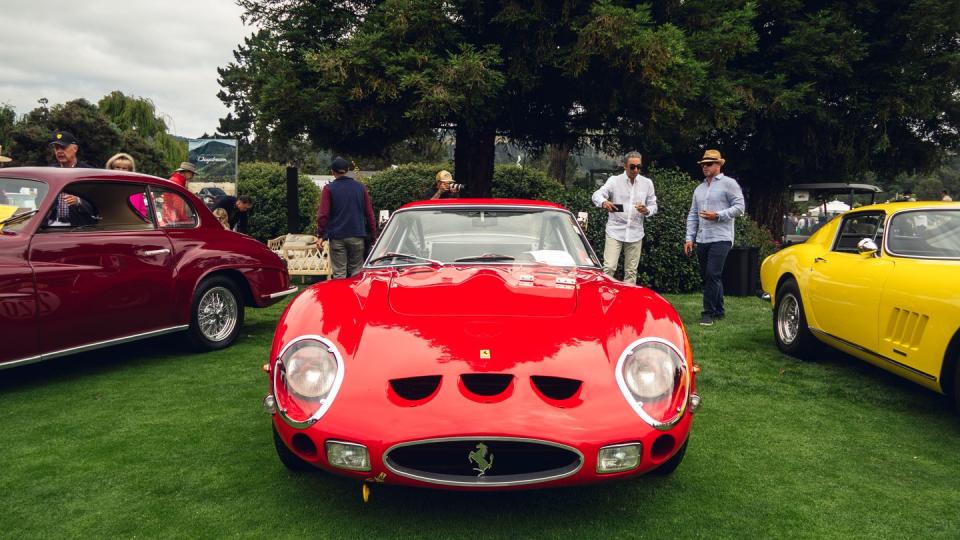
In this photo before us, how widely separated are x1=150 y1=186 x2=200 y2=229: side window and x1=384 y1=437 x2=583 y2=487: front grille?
4079 millimetres

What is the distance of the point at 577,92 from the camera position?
11461 mm

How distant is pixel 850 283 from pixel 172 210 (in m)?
5.39

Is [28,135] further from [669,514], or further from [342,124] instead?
[669,514]

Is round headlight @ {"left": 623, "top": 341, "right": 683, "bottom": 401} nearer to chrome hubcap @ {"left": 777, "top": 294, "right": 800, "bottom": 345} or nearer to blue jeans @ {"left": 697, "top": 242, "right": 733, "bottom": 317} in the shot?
chrome hubcap @ {"left": 777, "top": 294, "right": 800, "bottom": 345}

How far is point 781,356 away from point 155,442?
5.05m

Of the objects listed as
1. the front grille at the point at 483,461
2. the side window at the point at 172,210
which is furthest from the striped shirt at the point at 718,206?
the front grille at the point at 483,461

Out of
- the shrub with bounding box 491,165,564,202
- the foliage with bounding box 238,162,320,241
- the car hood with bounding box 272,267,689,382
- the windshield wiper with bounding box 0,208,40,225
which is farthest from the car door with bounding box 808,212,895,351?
the foliage with bounding box 238,162,320,241

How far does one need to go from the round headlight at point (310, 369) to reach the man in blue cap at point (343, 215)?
4963 mm

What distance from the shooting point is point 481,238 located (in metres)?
4.16

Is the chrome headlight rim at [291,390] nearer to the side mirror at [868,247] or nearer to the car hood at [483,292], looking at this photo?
the car hood at [483,292]

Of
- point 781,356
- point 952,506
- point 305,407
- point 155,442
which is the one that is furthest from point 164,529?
point 781,356

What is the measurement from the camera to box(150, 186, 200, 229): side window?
5605 millimetres

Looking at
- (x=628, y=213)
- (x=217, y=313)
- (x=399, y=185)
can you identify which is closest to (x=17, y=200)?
(x=217, y=313)

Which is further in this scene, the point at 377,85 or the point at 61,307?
the point at 377,85
